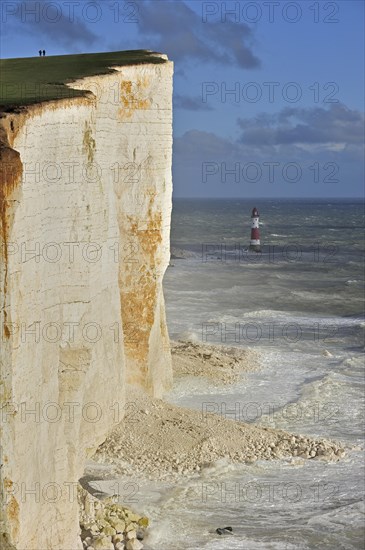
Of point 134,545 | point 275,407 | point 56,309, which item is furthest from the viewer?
point 275,407

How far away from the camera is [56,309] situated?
8.18m

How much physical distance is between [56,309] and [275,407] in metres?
8.67

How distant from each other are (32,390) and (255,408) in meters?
9.08

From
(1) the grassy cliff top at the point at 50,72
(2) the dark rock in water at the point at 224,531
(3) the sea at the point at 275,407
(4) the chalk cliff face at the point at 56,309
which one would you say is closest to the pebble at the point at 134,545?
(3) the sea at the point at 275,407

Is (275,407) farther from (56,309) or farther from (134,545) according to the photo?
(56,309)

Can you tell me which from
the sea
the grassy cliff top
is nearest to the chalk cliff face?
the grassy cliff top

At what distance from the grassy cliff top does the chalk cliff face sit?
34 cm

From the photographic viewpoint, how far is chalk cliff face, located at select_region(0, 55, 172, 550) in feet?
22.7

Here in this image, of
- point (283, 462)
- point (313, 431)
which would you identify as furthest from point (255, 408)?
point (283, 462)

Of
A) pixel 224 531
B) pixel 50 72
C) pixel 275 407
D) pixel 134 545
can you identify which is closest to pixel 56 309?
pixel 134 545

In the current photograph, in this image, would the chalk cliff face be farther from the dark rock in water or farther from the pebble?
the dark rock in water

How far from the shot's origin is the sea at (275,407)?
10.8 m

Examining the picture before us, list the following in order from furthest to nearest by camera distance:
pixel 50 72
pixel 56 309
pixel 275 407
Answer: pixel 275 407 < pixel 50 72 < pixel 56 309

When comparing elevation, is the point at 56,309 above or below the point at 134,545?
above
